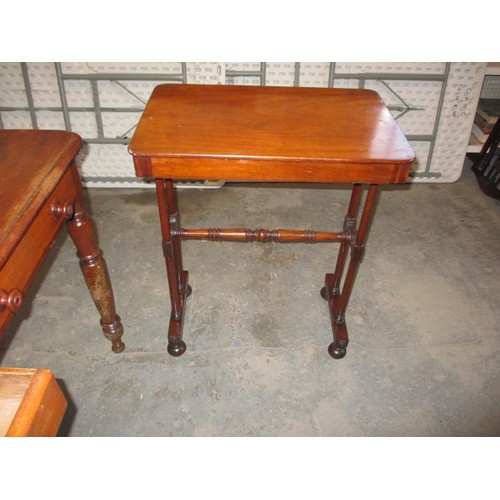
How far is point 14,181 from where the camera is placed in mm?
1093

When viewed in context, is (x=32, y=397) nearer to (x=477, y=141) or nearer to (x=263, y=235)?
(x=263, y=235)

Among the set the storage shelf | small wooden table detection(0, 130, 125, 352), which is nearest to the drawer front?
small wooden table detection(0, 130, 125, 352)

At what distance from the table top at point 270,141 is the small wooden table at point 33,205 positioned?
0.22m

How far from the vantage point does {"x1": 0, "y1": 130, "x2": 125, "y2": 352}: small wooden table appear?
979mm

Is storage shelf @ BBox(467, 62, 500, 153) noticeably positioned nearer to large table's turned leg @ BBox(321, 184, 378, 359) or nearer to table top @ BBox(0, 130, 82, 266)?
large table's turned leg @ BBox(321, 184, 378, 359)

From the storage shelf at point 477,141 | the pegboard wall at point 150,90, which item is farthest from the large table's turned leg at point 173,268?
the storage shelf at point 477,141

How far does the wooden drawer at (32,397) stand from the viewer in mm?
698

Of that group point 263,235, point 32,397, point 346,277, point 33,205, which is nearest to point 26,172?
point 33,205

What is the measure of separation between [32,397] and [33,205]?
1.69 feet

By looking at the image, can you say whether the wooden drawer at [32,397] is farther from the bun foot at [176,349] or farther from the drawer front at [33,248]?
the bun foot at [176,349]

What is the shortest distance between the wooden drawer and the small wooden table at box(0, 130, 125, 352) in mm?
268
